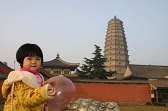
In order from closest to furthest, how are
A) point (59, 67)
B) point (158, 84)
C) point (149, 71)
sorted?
1. point (158, 84)
2. point (59, 67)
3. point (149, 71)

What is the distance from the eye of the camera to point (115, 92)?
801 inches

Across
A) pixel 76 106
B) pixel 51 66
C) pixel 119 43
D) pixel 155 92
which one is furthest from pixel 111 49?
pixel 76 106

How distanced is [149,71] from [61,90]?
1352 inches

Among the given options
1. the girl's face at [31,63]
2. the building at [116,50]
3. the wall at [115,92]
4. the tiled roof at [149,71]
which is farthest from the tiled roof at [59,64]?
the girl's face at [31,63]

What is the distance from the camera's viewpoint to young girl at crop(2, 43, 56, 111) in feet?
4.78

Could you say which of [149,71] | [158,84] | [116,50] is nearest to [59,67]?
[158,84]

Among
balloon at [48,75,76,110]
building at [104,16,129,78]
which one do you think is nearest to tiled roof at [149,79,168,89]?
balloon at [48,75,76,110]

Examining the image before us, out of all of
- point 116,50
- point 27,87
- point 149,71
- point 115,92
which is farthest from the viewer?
point 116,50

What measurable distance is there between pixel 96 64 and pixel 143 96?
42.9ft

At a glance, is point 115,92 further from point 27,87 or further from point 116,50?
point 116,50

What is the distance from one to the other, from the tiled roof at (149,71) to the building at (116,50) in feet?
41.0

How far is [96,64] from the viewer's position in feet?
109

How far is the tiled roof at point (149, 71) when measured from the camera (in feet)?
108

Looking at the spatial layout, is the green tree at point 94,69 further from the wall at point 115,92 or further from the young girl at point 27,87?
the young girl at point 27,87
